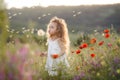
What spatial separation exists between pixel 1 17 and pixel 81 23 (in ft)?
100

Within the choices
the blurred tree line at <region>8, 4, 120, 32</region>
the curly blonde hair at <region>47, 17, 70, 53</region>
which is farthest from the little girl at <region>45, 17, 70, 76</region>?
the blurred tree line at <region>8, 4, 120, 32</region>

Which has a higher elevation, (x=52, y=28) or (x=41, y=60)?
(x=52, y=28)

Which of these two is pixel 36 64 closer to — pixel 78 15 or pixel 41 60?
pixel 41 60

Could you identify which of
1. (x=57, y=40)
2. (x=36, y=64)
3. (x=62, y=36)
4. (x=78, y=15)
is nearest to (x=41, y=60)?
(x=57, y=40)

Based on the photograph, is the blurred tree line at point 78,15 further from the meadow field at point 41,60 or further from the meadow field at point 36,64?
the meadow field at point 36,64

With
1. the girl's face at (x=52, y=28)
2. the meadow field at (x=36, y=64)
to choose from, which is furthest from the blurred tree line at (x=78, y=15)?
the meadow field at (x=36, y=64)

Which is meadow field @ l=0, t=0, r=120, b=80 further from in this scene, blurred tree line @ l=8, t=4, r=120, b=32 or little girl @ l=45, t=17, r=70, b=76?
blurred tree line @ l=8, t=4, r=120, b=32

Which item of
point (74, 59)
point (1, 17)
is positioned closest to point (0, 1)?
point (1, 17)

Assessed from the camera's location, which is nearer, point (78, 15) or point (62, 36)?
point (62, 36)

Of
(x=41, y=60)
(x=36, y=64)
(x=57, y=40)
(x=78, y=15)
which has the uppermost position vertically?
(x=36, y=64)

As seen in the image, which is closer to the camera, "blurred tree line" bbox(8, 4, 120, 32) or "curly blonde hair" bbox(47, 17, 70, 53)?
"curly blonde hair" bbox(47, 17, 70, 53)

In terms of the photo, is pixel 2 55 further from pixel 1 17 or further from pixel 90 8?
pixel 90 8

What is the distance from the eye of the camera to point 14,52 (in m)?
1.99

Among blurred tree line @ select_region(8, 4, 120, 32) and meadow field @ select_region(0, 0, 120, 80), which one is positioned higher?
meadow field @ select_region(0, 0, 120, 80)
